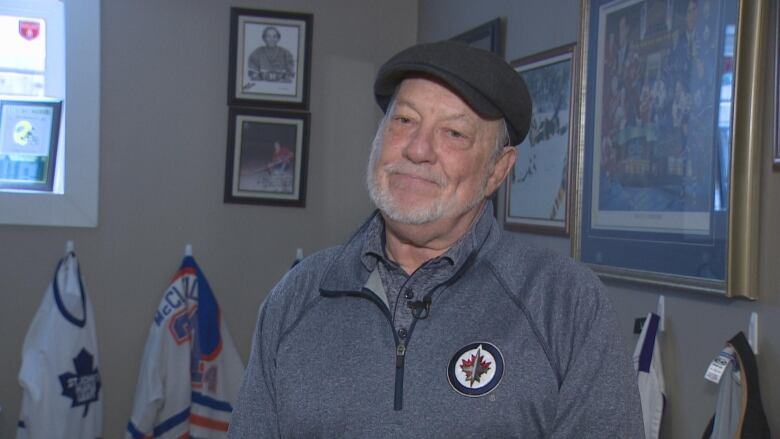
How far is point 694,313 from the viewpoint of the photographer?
5.97 ft

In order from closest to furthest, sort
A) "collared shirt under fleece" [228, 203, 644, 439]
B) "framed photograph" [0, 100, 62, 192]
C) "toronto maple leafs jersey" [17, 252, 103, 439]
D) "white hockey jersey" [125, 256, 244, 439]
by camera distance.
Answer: "collared shirt under fleece" [228, 203, 644, 439] < "toronto maple leafs jersey" [17, 252, 103, 439] < "white hockey jersey" [125, 256, 244, 439] < "framed photograph" [0, 100, 62, 192]

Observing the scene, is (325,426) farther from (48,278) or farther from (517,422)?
(48,278)

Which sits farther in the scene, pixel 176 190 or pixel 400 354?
pixel 176 190

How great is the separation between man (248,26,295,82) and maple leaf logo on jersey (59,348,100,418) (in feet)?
3.58

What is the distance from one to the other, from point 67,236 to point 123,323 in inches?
13.6

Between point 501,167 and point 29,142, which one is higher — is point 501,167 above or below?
below

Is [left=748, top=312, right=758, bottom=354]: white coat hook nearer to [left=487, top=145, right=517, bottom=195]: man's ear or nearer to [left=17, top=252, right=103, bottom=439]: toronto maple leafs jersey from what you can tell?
[left=487, top=145, right=517, bottom=195]: man's ear

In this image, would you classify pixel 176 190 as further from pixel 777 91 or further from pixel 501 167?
pixel 777 91

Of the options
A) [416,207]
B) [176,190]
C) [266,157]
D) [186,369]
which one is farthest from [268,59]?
[416,207]

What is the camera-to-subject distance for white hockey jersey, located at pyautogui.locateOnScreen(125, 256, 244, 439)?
9.88ft

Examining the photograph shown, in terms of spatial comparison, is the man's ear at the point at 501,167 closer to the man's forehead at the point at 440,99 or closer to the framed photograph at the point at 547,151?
the man's forehead at the point at 440,99

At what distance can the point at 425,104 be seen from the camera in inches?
54.7

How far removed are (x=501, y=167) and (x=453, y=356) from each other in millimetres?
359

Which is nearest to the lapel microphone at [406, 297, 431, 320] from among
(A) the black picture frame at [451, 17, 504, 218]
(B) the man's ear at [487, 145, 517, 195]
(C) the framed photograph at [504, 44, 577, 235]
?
(B) the man's ear at [487, 145, 517, 195]
